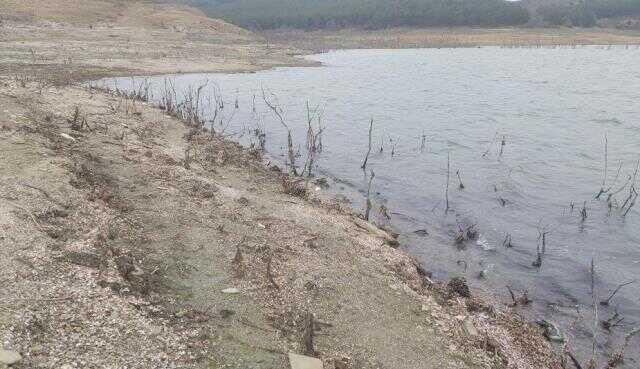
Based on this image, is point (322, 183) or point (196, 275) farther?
point (322, 183)

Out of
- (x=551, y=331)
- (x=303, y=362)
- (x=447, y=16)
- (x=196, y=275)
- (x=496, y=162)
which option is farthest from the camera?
(x=447, y=16)

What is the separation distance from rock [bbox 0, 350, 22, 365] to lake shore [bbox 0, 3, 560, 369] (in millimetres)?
53

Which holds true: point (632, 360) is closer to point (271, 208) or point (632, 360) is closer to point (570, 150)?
point (271, 208)

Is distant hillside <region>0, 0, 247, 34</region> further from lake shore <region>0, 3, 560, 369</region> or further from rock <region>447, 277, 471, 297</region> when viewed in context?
rock <region>447, 277, 471, 297</region>

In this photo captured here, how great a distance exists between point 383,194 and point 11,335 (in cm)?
979

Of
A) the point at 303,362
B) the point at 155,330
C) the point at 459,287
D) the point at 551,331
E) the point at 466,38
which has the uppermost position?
the point at 466,38

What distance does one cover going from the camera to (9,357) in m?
4.22

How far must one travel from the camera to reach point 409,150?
1752 cm

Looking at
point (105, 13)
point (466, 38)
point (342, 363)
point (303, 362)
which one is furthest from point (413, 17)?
point (303, 362)

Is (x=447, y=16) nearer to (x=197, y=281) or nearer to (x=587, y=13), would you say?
(x=587, y=13)

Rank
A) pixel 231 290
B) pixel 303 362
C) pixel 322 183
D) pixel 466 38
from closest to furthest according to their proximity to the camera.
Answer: pixel 303 362 < pixel 231 290 < pixel 322 183 < pixel 466 38

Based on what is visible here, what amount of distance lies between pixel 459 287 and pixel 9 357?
19.5 feet

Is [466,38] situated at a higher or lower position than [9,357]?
higher

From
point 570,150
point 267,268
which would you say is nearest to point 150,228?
point 267,268
